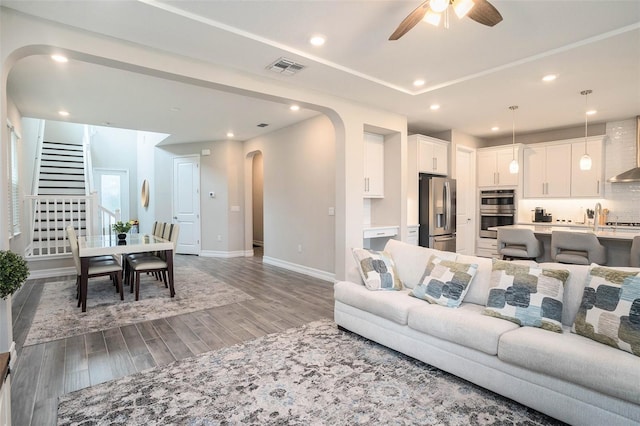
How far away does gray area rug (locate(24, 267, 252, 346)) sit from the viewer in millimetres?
3391

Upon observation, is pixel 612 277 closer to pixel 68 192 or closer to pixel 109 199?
pixel 68 192

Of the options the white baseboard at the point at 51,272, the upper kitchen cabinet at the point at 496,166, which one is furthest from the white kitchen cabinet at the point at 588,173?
the white baseboard at the point at 51,272

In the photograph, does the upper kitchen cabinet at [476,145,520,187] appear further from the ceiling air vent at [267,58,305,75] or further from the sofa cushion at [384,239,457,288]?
the ceiling air vent at [267,58,305,75]

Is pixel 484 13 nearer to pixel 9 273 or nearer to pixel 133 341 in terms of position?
pixel 9 273

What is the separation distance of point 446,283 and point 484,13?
1.99 meters

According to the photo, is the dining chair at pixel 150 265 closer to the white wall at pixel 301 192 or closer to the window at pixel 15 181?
the window at pixel 15 181

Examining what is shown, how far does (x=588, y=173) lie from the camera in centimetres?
598

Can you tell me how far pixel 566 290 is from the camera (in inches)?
89.3

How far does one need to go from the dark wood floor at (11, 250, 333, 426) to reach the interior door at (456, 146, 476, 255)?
3490 mm

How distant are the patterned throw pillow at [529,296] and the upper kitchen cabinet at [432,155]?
3.72m

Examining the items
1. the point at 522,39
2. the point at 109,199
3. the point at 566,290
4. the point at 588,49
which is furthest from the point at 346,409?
the point at 109,199

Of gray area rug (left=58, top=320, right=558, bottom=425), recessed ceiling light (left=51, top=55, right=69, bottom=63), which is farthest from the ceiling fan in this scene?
recessed ceiling light (left=51, top=55, right=69, bottom=63)

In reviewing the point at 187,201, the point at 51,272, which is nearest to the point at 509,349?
the point at 51,272

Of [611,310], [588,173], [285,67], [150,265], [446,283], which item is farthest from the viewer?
[588,173]
